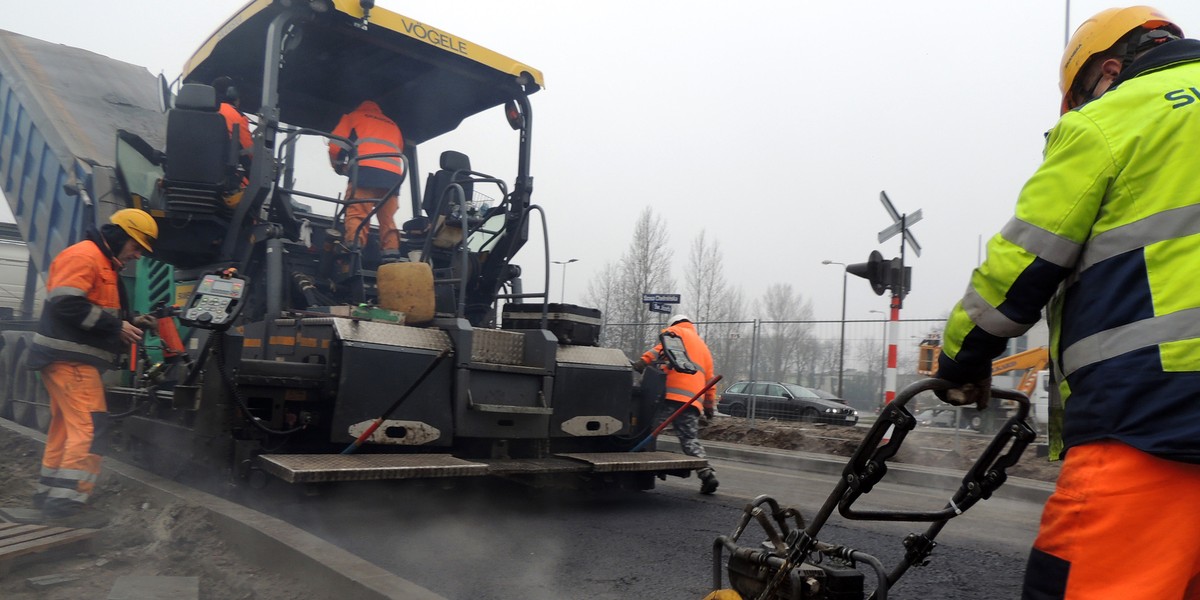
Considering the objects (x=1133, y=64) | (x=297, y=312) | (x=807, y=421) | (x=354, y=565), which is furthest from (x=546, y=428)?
(x=807, y=421)

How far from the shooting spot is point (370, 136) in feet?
20.2

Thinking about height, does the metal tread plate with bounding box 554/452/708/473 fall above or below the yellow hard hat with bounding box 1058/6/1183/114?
below

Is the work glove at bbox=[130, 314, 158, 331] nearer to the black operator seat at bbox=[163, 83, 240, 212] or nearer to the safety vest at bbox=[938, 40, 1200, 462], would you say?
the black operator seat at bbox=[163, 83, 240, 212]

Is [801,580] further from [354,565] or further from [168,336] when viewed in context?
[168,336]

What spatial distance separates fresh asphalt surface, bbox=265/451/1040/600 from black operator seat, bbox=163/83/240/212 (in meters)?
2.05

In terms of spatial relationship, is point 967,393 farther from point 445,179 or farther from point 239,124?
point 445,179

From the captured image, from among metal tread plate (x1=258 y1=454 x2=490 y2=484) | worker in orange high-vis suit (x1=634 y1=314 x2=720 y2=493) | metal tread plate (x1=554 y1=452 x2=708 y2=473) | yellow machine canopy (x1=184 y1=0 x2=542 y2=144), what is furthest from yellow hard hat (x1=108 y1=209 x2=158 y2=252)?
worker in orange high-vis suit (x1=634 y1=314 x2=720 y2=493)

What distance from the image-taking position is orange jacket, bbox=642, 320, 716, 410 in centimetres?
712

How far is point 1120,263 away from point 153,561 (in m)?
3.89

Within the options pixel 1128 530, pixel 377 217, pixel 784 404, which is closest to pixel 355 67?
pixel 377 217

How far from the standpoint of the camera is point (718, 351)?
15.8 metres

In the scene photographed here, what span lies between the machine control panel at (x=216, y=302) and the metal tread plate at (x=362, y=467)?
2.40 feet

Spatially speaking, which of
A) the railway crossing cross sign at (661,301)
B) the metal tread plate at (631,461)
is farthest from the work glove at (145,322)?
the railway crossing cross sign at (661,301)

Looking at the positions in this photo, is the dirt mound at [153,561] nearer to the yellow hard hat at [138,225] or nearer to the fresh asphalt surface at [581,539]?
the fresh asphalt surface at [581,539]
